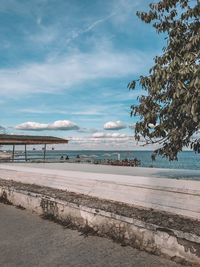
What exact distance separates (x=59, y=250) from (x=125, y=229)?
4.46 feet

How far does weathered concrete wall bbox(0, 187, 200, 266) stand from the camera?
5895 mm

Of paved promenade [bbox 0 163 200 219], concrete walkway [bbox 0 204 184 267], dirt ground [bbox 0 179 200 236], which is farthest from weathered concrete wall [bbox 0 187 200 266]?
paved promenade [bbox 0 163 200 219]

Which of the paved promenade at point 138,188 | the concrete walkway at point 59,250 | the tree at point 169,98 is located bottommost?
the concrete walkway at point 59,250

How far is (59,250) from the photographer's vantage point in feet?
22.9

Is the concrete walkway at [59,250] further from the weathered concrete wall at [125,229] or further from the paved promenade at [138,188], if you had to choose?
the paved promenade at [138,188]

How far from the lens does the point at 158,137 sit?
25.6 ft

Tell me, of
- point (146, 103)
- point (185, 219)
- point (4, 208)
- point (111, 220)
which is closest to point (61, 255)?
point (111, 220)

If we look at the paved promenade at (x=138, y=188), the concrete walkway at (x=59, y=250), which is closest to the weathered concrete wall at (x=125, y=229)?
the concrete walkway at (x=59, y=250)

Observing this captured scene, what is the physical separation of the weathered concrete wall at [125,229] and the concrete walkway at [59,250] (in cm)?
18

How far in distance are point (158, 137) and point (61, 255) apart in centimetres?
317

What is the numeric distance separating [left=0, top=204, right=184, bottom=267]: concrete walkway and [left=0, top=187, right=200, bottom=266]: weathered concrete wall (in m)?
0.18

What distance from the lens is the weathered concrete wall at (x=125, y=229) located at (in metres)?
5.89

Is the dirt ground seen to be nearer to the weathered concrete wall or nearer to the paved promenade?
the paved promenade

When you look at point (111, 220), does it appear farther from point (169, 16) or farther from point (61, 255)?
point (169, 16)
